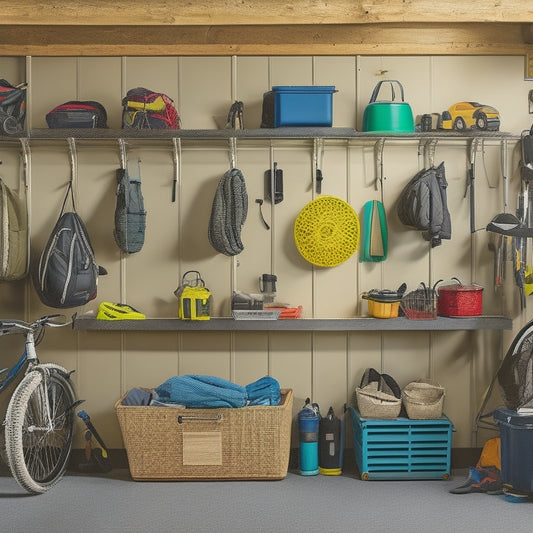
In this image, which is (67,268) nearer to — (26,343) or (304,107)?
(26,343)

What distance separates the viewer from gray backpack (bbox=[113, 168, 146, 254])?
15.1 ft

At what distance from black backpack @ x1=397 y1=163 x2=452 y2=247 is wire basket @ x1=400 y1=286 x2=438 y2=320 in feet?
0.99

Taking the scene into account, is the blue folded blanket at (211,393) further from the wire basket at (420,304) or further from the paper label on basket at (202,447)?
the wire basket at (420,304)

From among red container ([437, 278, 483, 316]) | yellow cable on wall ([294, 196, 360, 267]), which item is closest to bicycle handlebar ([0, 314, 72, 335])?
yellow cable on wall ([294, 196, 360, 267])

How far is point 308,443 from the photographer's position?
4582 millimetres

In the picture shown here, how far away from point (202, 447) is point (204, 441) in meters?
0.04

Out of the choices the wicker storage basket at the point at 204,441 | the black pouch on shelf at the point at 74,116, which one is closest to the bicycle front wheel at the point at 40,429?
the wicker storage basket at the point at 204,441

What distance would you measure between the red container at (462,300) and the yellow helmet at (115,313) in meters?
1.79

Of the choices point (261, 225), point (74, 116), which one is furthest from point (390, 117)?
point (74, 116)

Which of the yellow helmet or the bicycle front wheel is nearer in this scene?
the bicycle front wheel

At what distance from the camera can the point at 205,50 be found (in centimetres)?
475

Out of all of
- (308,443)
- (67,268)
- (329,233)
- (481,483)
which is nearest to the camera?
(481,483)

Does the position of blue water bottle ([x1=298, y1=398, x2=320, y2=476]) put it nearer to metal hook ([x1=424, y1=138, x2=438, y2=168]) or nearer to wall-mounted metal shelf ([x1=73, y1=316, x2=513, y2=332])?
wall-mounted metal shelf ([x1=73, y1=316, x2=513, y2=332])

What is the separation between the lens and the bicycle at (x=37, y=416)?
4039mm
